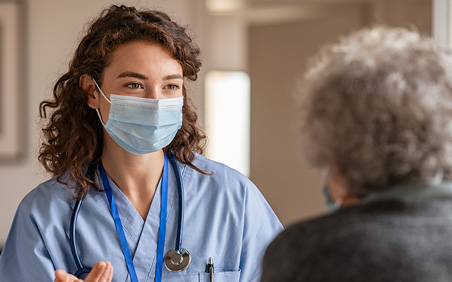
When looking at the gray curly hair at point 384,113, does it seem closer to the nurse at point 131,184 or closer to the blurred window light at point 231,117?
the nurse at point 131,184

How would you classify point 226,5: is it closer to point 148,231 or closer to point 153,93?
point 153,93

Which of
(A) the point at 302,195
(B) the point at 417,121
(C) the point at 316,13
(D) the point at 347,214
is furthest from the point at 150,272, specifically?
(C) the point at 316,13

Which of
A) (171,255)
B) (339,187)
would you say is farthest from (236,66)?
(339,187)

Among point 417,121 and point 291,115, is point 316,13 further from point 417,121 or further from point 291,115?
point 417,121

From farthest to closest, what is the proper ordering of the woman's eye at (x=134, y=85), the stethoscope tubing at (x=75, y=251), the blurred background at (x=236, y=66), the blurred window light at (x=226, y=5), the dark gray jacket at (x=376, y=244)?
the blurred window light at (x=226, y=5) → the blurred background at (x=236, y=66) → the woman's eye at (x=134, y=85) → the stethoscope tubing at (x=75, y=251) → the dark gray jacket at (x=376, y=244)

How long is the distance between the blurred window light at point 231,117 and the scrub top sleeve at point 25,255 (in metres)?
4.70

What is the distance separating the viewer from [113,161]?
181 centimetres

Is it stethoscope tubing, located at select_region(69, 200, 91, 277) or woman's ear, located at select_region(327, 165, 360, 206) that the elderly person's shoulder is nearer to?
woman's ear, located at select_region(327, 165, 360, 206)

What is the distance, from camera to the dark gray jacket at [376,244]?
0.88 m

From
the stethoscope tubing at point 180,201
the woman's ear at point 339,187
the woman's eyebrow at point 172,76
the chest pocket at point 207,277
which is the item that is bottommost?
the chest pocket at point 207,277

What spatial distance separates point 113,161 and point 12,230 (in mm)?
323

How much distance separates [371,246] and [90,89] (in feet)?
3.74

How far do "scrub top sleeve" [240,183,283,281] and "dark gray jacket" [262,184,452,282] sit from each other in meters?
0.76

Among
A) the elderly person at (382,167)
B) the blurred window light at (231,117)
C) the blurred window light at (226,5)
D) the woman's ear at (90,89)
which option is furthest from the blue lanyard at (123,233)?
the blurred window light at (231,117)
